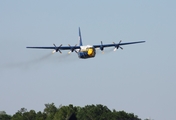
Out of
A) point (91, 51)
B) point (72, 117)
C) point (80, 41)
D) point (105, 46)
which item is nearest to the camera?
point (72, 117)

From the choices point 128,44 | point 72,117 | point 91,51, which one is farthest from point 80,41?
point 72,117

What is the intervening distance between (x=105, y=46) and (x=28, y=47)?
18950mm

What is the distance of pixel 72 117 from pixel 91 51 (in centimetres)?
5408

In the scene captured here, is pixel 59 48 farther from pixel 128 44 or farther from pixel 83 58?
pixel 128 44

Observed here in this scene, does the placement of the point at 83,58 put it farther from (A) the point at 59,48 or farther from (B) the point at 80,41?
(B) the point at 80,41

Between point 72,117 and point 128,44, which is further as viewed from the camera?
point 128,44

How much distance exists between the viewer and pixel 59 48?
17912cm

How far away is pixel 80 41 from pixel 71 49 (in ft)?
61.5

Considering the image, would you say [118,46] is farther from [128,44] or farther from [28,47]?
[28,47]

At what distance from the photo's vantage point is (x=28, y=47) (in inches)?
6939

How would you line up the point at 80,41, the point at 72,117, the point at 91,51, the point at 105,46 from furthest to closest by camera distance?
the point at 80,41
the point at 105,46
the point at 91,51
the point at 72,117

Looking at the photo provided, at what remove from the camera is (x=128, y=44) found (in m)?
192

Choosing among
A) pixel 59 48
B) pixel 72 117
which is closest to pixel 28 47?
pixel 59 48

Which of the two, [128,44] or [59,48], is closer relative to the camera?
[59,48]
